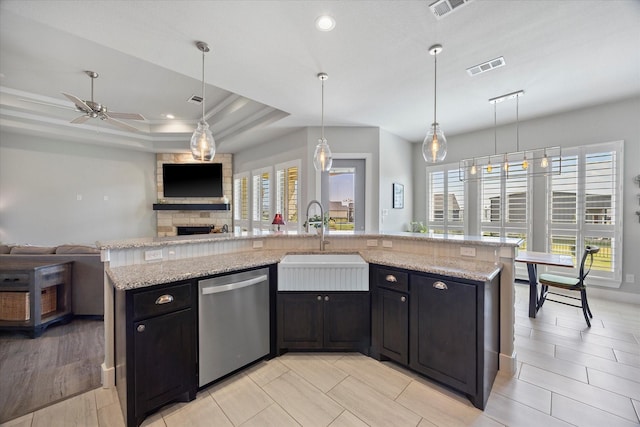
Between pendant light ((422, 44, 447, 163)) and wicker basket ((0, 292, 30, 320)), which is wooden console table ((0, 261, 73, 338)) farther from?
pendant light ((422, 44, 447, 163))

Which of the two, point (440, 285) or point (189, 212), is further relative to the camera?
point (189, 212)

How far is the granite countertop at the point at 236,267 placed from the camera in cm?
163

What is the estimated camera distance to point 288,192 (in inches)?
198

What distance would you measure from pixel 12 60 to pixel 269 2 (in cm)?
366

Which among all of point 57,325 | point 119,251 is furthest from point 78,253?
point 119,251

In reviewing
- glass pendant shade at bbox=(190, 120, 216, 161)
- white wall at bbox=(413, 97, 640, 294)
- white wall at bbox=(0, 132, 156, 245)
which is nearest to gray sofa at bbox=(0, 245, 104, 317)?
glass pendant shade at bbox=(190, 120, 216, 161)

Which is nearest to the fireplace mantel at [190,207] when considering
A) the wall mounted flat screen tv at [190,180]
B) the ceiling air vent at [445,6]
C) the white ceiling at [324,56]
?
the wall mounted flat screen tv at [190,180]

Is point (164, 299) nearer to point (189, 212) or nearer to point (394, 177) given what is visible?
point (394, 177)

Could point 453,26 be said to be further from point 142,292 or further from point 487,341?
point 142,292

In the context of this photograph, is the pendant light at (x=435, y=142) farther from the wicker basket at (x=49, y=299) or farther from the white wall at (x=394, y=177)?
the wicker basket at (x=49, y=299)

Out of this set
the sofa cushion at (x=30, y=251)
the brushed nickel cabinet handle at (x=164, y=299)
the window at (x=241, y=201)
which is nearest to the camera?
the brushed nickel cabinet handle at (x=164, y=299)

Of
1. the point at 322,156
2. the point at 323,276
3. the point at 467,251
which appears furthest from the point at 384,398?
the point at 322,156

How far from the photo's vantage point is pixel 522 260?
2959 millimetres

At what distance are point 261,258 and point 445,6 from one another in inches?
97.7
